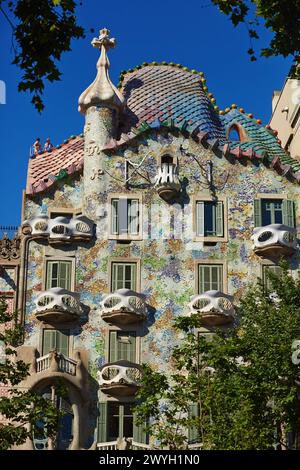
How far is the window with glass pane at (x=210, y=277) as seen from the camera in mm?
42375

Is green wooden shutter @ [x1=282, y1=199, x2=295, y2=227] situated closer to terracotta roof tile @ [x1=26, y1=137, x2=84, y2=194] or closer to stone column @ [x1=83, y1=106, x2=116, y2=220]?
stone column @ [x1=83, y1=106, x2=116, y2=220]

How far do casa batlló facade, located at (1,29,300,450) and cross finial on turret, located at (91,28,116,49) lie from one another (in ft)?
0.19

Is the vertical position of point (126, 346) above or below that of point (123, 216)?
below

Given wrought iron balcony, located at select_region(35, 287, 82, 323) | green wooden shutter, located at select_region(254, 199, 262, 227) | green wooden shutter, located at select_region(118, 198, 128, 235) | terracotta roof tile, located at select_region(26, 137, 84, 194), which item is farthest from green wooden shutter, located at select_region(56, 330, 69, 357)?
green wooden shutter, located at select_region(254, 199, 262, 227)

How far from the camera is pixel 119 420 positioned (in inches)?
1582

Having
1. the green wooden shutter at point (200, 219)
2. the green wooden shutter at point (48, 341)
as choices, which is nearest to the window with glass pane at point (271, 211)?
the green wooden shutter at point (200, 219)

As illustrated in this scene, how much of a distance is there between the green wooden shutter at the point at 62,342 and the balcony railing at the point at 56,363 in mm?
778

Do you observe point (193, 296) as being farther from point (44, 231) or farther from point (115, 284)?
point (44, 231)

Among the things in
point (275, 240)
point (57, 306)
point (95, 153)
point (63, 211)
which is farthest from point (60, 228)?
point (275, 240)

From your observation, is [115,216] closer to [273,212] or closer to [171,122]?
[171,122]

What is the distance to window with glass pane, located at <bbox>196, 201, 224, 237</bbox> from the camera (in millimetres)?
43250

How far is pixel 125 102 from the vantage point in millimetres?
45688

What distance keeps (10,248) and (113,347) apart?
577 centimetres

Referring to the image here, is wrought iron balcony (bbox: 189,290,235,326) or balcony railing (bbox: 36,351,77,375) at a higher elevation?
wrought iron balcony (bbox: 189,290,235,326)
